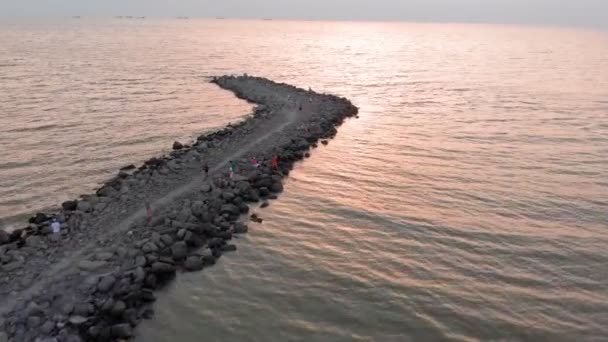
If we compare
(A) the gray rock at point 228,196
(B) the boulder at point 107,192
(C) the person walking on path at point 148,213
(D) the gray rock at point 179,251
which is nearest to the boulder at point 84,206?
(B) the boulder at point 107,192

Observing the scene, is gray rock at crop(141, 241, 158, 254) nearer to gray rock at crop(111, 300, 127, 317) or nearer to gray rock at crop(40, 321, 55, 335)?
gray rock at crop(111, 300, 127, 317)

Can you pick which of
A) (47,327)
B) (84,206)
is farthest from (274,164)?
(47,327)

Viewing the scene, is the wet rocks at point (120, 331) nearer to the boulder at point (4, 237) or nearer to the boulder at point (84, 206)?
the boulder at point (4, 237)

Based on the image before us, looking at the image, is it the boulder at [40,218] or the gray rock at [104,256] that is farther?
the boulder at [40,218]

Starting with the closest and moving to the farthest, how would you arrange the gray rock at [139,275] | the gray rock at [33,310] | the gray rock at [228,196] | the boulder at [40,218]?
1. the gray rock at [33,310]
2. the gray rock at [139,275]
3. the boulder at [40,218]
4. the gray rock at [228,196]

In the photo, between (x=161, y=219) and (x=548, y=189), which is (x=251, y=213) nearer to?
(x=161, y=219)
